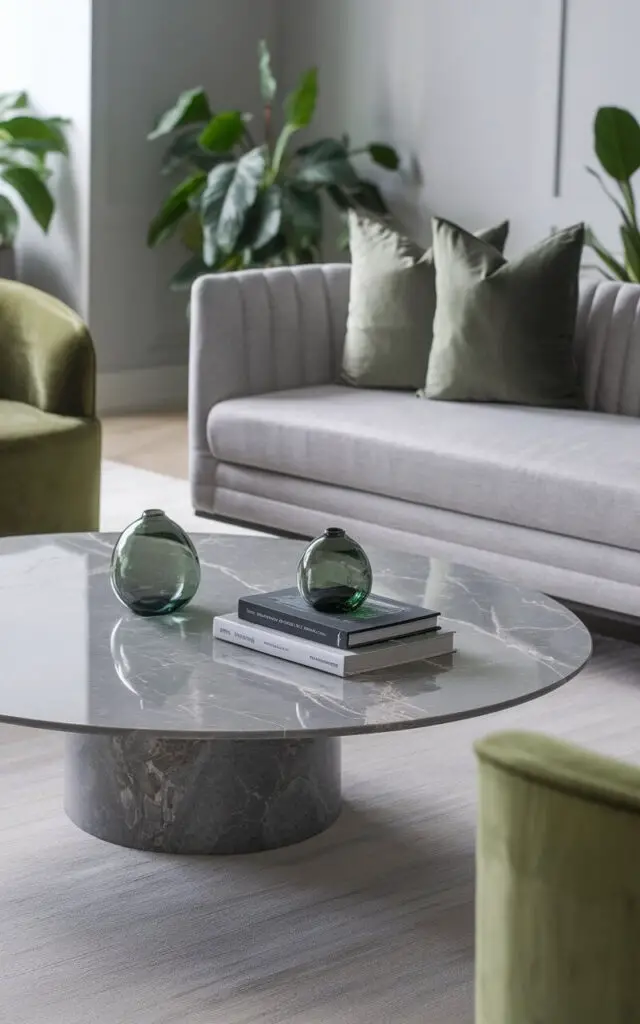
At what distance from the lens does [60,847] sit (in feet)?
7.52

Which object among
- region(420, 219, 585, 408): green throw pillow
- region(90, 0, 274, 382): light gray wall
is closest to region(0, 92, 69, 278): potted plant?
region(90, 0, 274, 382): light gray wall

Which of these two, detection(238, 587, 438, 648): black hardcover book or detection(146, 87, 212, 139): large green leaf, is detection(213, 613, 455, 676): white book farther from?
detection(146, 87, 212, 139): large green leaf

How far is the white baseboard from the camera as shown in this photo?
6.18 metres

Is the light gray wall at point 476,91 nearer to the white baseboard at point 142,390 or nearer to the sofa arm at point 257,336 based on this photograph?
the white baseboard at point 142,390

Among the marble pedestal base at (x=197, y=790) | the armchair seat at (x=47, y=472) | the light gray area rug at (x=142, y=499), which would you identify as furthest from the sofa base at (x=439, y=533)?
the marble pedestal base at (x=197, y=790)

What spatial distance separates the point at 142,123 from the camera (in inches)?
238

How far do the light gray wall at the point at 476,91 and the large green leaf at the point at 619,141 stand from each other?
2.03 feet

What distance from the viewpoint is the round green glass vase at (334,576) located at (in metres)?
2.16

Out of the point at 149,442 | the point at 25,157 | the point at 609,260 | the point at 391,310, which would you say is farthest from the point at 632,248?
the point at 25,157

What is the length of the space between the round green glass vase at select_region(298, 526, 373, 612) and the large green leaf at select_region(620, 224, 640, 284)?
2719 mm

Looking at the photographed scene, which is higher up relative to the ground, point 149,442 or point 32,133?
point 32,133

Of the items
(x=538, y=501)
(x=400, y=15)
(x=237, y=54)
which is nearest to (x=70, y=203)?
(x=237, y=54)

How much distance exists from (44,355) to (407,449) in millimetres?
933

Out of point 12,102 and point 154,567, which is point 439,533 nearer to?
point 154,567
